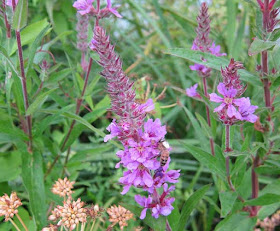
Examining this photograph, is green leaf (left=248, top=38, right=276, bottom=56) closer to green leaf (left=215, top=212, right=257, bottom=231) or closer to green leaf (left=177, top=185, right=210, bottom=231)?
green leaf (left=177, top=185, right=210, bottom=231)

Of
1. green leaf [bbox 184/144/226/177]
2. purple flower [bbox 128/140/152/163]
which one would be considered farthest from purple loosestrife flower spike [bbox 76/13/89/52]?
purple flower [bbox 128/140/152/163]

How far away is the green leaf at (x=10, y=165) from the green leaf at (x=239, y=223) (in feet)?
3.10

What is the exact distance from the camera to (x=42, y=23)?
1.86 metres

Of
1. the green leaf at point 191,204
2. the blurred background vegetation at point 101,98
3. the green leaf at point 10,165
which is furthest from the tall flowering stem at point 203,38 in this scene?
the green leaf at point 10,165

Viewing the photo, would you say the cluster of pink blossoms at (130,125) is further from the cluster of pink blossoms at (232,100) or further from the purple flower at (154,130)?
the cluster of pink blossoms at (232,100)

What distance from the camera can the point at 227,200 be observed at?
151 cm

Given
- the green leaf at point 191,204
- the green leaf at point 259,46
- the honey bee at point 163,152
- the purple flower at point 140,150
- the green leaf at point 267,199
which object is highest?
the green leaf at point 259,46

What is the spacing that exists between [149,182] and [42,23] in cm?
104

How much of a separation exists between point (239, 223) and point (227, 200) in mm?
288

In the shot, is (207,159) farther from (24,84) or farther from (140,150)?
(24,84)

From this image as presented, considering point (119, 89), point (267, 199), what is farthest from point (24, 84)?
point (267, 199)

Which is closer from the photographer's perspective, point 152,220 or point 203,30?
point 152,220

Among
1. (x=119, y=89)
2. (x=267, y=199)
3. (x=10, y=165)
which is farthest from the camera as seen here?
(x=10, y=165)

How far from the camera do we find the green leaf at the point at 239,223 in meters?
1.67
